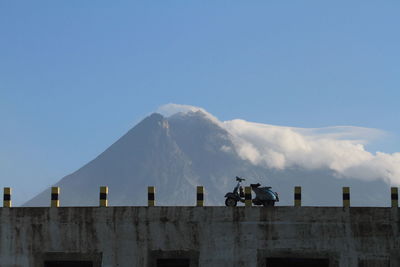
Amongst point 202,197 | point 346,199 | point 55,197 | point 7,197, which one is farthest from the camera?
point 7,197

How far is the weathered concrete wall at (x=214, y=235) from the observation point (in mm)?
25203

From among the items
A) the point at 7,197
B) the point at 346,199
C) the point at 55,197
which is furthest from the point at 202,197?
the point at 7,197

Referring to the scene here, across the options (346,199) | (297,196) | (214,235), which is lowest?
(214,235)

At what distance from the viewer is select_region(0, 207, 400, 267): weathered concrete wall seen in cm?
2520

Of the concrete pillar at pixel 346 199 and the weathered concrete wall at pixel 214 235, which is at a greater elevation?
the concrete pillar at pixel 346 199

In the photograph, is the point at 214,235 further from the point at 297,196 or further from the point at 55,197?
the point at 55,197

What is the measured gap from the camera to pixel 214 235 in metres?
25.4

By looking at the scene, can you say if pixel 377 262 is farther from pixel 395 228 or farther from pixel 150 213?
pixel 150 213

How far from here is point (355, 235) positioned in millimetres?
25219

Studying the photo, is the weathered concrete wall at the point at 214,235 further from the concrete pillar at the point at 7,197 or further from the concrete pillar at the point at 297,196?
the concrete pillar at the point at 7,197

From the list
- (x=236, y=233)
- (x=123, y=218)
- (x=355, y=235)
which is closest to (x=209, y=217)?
(x=236, y=233)

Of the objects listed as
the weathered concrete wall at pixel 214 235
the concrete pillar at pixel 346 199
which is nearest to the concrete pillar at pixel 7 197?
the weathered concrete wall at pixel 214 235

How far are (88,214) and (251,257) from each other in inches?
233

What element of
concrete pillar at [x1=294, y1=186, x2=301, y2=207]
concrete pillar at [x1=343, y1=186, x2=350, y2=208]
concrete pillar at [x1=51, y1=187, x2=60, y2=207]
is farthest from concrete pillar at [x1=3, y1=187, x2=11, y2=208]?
concrete pillar at [x1=343, y1=186, x2=350, y2=208]
